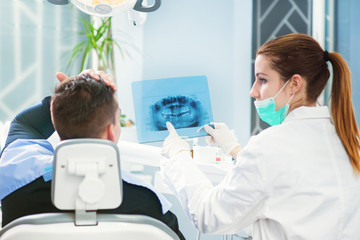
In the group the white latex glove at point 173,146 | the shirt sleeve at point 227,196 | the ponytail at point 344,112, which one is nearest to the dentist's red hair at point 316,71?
the ponytail at point 344,112

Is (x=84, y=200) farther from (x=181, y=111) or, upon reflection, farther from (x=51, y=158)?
(x=181, y=111)

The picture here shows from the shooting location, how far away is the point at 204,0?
2.84 m

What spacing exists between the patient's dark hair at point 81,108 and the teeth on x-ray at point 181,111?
0.57 meters

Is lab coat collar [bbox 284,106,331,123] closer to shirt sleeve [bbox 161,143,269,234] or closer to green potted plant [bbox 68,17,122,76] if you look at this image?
shirt sleeve [bbox 161,143,269,234]

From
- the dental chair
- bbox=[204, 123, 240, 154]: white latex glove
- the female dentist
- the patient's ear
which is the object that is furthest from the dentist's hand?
the dental chair

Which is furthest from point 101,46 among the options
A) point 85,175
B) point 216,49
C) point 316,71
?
point 85,175

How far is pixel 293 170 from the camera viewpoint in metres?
1.05

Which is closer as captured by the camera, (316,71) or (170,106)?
(316,71)

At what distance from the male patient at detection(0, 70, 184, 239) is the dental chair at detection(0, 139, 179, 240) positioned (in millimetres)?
123

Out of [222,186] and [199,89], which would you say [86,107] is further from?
[199,89]

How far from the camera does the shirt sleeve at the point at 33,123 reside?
1.22 metres

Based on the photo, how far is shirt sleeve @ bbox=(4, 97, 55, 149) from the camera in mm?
1225

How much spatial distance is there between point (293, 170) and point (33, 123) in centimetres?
82

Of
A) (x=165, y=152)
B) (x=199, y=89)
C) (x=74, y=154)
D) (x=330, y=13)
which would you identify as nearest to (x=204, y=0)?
(x=330, y=13)
